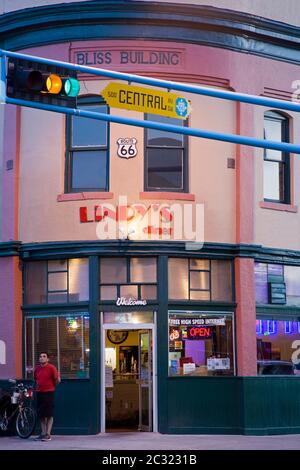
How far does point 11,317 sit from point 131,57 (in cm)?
623

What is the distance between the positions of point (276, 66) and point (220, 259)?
4747 mm

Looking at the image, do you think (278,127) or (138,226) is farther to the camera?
(278,127)

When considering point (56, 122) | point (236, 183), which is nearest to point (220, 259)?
point (236, 183)

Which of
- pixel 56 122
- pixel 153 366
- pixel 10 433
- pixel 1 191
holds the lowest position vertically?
pixel 10 433

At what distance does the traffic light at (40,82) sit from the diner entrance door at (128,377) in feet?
24.2

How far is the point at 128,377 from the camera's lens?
2125 centimetres

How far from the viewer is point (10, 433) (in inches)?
810

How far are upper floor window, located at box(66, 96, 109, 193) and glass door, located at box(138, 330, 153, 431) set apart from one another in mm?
3481

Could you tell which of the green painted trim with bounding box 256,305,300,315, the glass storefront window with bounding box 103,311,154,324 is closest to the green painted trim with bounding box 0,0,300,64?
the green painted trim with bounding box 256,305,300,315

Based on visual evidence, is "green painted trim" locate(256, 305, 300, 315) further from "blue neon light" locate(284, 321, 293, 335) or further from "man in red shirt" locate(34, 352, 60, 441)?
"man in red shirt" locate(34, 352, 60, 441)

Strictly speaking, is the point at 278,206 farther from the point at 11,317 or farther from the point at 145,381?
the point at 11,317

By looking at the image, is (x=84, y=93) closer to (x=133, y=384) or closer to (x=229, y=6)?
(x=229, y=6)

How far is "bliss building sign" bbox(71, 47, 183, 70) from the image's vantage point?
21.2 m

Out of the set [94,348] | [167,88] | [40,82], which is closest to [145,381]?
[94,348]
